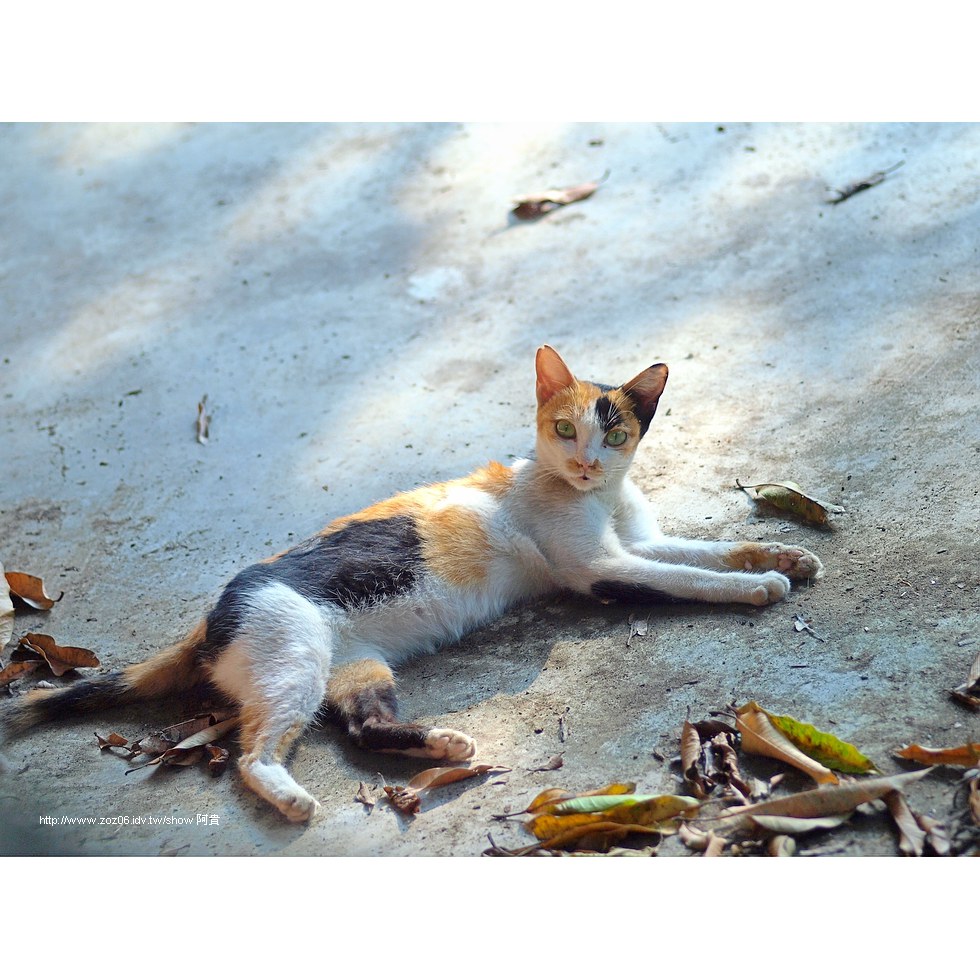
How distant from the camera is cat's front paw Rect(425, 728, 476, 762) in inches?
121

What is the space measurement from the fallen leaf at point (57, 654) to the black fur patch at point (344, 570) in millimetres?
697

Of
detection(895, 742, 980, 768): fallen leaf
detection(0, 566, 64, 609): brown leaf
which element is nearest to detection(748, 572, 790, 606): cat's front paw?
detection(895, 742, 980, 768): fallen leaf

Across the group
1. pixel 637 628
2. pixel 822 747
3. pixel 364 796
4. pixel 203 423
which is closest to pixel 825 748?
pixel 822 747

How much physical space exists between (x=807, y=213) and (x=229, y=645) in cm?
415

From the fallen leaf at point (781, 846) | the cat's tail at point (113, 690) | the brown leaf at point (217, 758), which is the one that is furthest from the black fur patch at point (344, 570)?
the fallen leaf at point (781, 846)

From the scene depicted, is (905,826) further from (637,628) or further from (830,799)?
(637,628)

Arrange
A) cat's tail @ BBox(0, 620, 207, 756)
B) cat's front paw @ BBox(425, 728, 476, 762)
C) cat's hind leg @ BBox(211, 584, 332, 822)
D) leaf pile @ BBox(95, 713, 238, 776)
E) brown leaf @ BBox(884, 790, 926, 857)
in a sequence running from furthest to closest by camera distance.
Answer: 1. cat's tail @ BBox(0, 620, 207, 756)
2. leaf pile @ BBox(95, 713, 238, 776)
3. cat's hind leg @ BBox(211, 584, 332, 822)
4. cat's front paw @ BBox(425, 728, 476, 762)
5. brown leaf @ BBox(884, 790, 926, 857)

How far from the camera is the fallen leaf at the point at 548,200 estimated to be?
6367 millimetres

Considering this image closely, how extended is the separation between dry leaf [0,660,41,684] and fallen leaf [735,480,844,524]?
2.89m

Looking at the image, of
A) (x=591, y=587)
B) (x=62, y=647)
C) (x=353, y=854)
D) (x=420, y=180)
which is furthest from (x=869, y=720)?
(x=420, y=180)

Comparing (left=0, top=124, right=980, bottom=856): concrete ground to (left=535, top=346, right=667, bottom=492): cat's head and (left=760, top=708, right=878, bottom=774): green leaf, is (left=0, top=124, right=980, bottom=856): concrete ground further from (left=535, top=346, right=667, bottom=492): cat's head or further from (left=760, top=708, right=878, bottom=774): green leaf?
(left=535, top=346, right=667, bottom=492): cat's head

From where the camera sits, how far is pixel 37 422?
18.1 ft

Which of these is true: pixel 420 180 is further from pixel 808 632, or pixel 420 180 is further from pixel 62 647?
pixel 808 632

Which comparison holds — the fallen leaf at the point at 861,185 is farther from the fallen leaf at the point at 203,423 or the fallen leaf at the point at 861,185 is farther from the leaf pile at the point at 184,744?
the leaf pile at the point at 184,744
